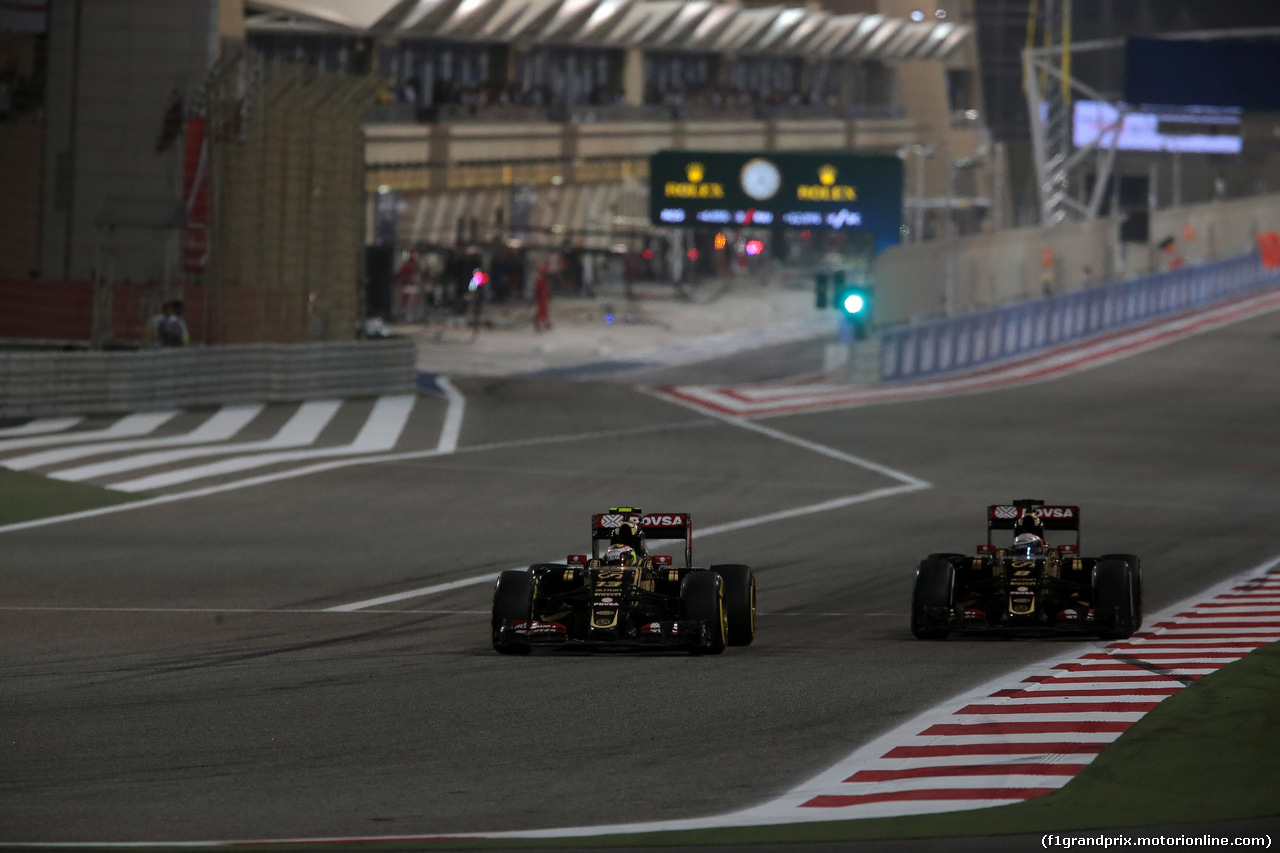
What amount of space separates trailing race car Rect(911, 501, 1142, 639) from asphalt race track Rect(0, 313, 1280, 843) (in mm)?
315

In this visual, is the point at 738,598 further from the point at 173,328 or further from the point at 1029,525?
the point at 173,328

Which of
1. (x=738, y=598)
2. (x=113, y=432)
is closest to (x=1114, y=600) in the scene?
(x=738, y=598)

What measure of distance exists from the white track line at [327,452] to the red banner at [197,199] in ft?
13.6

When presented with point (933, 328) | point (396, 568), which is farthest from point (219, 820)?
point (933, 328)

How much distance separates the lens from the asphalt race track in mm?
8953

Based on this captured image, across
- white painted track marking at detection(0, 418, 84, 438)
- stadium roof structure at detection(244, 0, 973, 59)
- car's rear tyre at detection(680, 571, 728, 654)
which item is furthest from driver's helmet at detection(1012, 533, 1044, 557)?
stadium roof structure at detection(244, 0, 973, 59)

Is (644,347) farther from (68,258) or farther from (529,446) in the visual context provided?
(529,446)

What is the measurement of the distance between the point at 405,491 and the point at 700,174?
17.4 metres

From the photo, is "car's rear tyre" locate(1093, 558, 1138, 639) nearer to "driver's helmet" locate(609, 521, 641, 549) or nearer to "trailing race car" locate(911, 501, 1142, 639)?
"trailing race car" locate(911, 501, 1142, 639)

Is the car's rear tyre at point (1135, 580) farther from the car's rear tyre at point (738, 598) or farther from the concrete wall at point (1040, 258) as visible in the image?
the concrete wall at point (1040, 258)

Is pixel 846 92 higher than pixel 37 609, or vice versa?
pixel 846 92

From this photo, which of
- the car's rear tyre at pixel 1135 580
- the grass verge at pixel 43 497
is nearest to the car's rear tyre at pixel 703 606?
the car's rear tyre at pixel 1135 580

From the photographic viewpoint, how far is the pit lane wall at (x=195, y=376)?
29.0m

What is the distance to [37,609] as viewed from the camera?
15.3 m
